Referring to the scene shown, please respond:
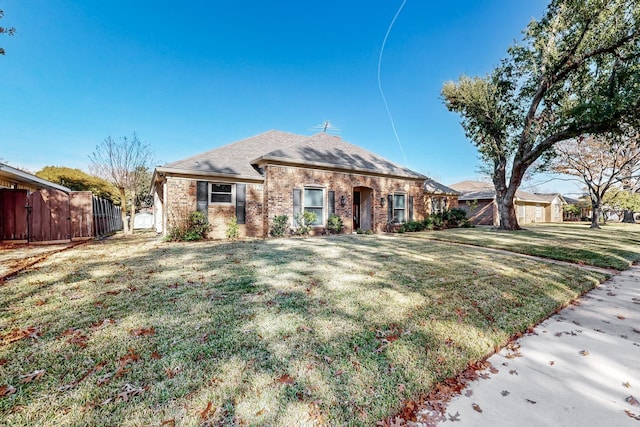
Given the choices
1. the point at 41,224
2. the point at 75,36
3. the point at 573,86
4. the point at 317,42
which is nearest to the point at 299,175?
the point at 317,42

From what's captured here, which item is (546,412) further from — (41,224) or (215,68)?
(215,68)

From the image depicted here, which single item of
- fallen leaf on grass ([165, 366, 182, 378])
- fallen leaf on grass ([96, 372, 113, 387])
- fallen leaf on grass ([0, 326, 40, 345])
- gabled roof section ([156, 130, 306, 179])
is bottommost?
fallen leaf on grass ([165, 366, 182, 378])

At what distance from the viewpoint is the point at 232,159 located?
485 inches

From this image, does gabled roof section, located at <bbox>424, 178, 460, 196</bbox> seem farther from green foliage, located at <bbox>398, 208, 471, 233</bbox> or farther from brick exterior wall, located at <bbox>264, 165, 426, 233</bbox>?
brick exterior wall, located at <bbox>264, 165, 426, 233</bbox>

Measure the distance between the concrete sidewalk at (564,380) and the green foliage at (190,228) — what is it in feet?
33.3

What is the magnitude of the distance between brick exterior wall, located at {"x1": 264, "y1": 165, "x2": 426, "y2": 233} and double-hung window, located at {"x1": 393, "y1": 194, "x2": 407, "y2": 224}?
37cm

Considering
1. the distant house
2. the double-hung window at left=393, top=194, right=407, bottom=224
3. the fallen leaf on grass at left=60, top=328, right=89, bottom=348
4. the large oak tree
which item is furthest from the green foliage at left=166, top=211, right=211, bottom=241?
the distant house

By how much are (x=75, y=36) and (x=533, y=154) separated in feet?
69.3

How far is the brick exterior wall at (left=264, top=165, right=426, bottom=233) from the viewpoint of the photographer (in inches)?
458

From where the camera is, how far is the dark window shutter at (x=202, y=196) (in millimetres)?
10953

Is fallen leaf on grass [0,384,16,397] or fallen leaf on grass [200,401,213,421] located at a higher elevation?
fallen leaf on grass [0,384,16,397]

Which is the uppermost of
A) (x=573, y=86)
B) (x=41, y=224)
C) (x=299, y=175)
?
(x=573, y=86)

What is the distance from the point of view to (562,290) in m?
4.71

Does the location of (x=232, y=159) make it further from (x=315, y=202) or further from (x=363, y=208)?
(x=363, y=208)
